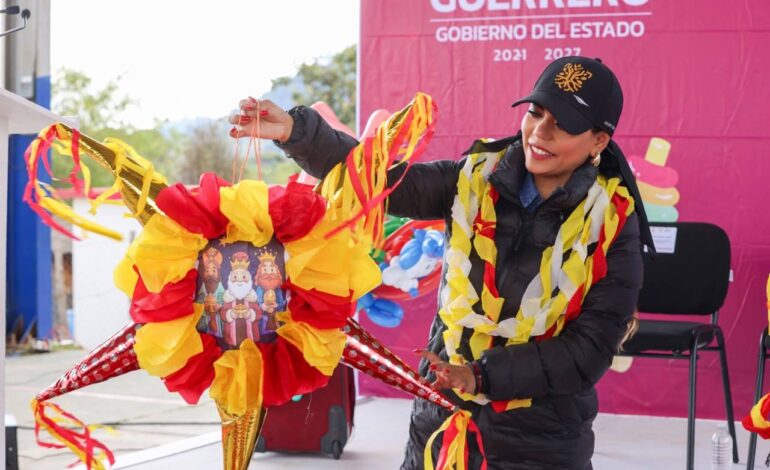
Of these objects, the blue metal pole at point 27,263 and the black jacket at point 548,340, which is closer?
the black jacket at point 548,340

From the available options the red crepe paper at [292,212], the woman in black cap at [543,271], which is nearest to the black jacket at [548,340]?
the woman in black cap at [543,271]

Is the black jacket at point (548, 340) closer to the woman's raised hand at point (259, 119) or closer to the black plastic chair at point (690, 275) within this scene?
the woman's raised hand at point (259, 119)

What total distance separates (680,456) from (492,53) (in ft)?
5.81

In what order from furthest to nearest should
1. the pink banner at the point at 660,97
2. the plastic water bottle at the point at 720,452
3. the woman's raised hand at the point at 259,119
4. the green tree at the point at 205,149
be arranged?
1. the green tree at the point at 205,149
2. the pink banner at the point at 660,97
3. the plastic water bottle at the point at 720,452
4. the woman's raised hand at the point at 259,119

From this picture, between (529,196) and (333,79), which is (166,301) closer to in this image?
(529,196)

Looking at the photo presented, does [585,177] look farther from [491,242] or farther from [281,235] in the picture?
[281,235]

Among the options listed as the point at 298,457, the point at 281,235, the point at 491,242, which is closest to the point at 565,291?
the point at 491,242

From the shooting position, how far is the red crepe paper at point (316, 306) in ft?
4.39

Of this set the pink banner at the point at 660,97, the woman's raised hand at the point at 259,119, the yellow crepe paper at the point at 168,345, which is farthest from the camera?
the pink banner at the point at 660,97

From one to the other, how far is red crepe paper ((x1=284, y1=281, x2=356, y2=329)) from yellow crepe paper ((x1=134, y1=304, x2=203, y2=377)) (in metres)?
0.13

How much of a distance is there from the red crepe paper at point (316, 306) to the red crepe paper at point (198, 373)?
0.37 feet

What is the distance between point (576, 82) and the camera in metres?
1.57

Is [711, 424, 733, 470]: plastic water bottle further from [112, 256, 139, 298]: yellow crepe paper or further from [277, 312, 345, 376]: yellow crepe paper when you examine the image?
[112, 256, 139, 298]: yellow crepe paper

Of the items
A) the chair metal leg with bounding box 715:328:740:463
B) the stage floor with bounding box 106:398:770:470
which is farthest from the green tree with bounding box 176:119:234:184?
the chair metal leg with bounding box 715:328:740:463
